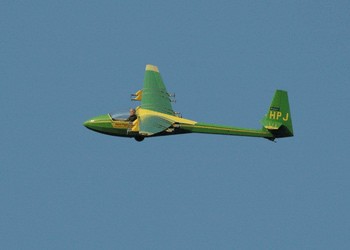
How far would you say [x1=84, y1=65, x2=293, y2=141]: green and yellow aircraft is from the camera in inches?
2950

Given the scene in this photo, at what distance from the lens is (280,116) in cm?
7512

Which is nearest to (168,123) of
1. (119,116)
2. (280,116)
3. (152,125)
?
(152,125)

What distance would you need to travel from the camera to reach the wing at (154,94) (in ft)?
257

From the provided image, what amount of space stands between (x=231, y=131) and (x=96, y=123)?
9.88 metres

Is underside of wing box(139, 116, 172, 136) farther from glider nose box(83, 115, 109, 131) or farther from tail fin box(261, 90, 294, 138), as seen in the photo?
tail fin box(261, 90, 294, 138)

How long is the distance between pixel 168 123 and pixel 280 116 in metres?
7.99

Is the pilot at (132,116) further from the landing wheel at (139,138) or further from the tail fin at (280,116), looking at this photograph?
A: the tail fin at (280,116)

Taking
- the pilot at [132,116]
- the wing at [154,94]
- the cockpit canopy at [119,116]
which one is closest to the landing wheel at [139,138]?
the pilot at [132,116]

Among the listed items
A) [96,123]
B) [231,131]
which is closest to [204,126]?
[231,131]

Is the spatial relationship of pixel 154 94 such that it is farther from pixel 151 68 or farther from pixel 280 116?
pixel 280 116

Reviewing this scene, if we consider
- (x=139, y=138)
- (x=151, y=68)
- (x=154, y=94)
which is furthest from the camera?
(x=151, y=68)

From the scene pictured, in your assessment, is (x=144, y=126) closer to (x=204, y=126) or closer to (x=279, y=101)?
(x=204, y=126)

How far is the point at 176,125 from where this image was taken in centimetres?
7606

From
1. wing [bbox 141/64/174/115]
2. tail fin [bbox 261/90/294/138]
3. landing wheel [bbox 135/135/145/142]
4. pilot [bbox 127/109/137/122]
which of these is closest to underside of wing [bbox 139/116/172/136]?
pilot [bbox 127/109/137/122]
